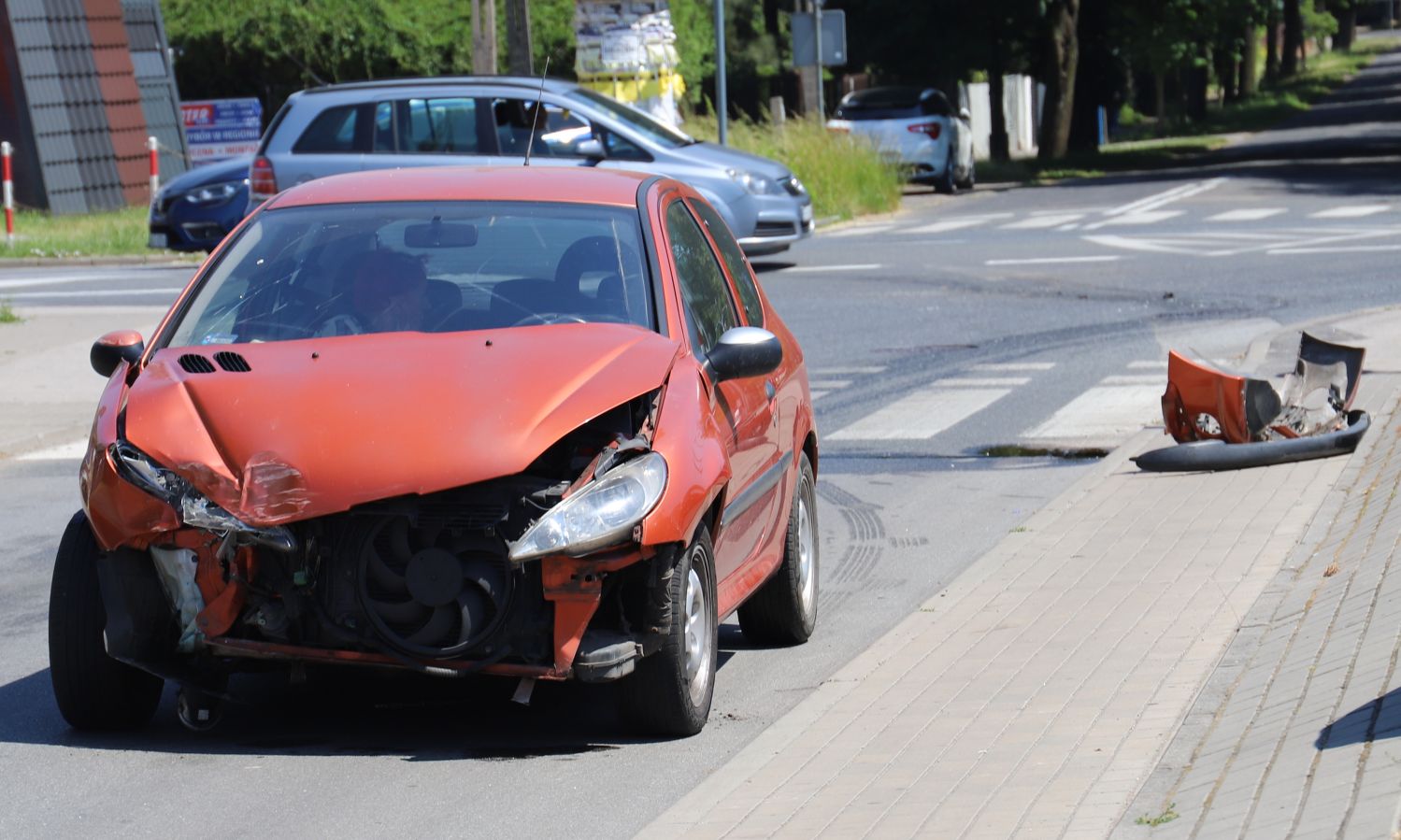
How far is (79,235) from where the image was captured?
90.3 feet

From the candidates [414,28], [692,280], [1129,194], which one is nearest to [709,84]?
[414,28]

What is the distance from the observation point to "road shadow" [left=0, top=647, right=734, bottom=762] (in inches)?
218

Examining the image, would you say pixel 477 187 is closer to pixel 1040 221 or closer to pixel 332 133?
pixel 332 133

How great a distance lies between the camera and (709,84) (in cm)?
5794

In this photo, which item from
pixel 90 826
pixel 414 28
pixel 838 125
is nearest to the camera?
pixel 90 826

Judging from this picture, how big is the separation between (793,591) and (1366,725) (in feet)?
7.82

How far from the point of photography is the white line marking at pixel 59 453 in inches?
441

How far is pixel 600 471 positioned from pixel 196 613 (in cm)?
112

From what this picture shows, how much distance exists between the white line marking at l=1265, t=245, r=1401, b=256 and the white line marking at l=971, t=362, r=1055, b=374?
7.22m

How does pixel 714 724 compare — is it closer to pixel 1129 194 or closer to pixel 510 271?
pixel 510 271

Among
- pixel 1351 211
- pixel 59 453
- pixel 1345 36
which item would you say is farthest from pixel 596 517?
pixel 1345 36

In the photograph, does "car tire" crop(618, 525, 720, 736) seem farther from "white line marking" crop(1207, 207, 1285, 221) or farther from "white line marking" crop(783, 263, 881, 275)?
"white line marking" crop(1207, 207, 1285, 221)

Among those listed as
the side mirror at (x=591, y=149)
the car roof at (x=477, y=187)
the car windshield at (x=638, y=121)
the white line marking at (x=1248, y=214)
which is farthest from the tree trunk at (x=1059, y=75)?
the car roof at (x=477, y=187)

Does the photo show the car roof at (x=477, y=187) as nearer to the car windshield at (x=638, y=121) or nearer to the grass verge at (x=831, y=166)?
the car windshield at (x=638, y=121)
